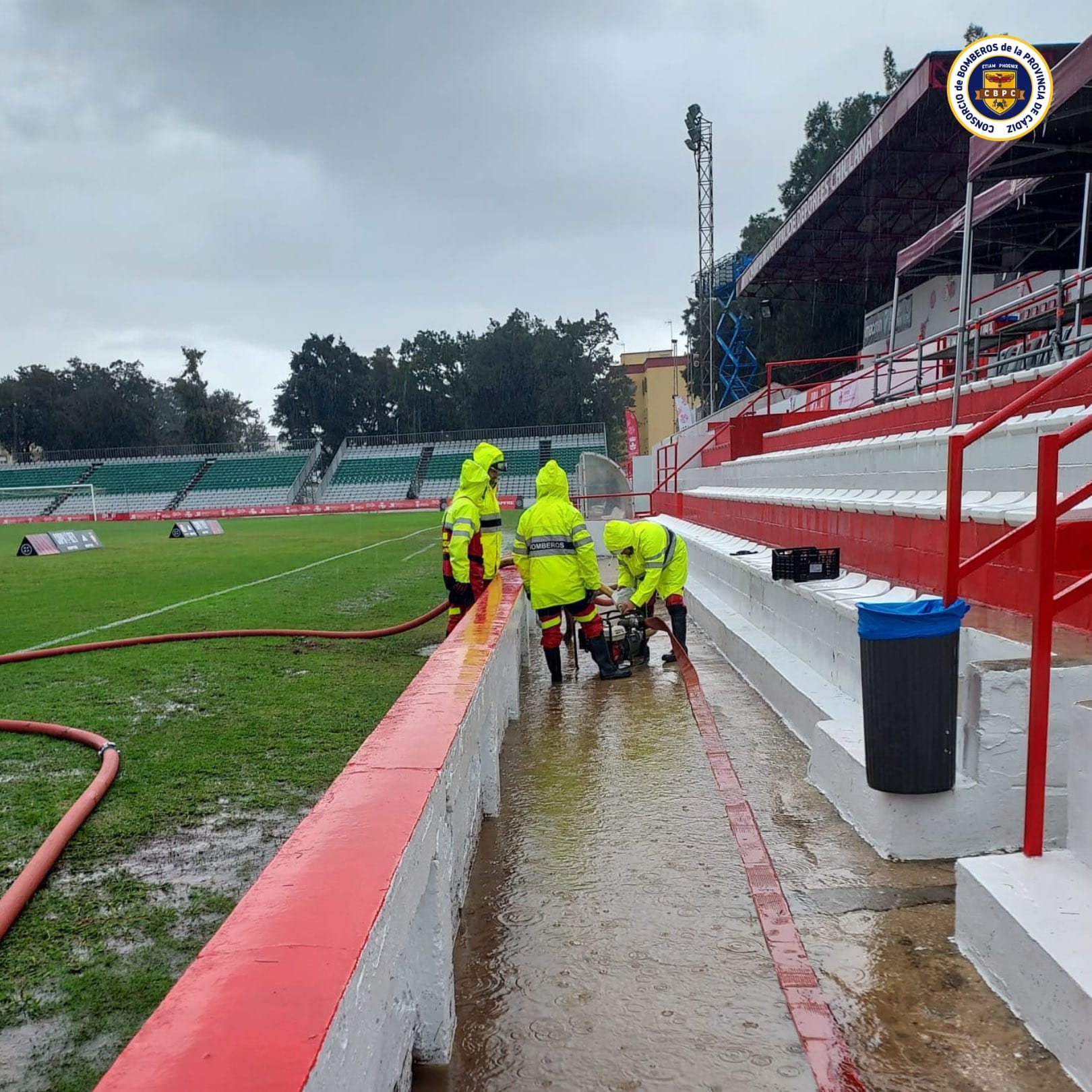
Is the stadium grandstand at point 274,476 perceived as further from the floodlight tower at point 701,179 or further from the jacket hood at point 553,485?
the jacket hood at point 553,485

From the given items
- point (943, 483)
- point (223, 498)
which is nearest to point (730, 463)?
point (943, 483)

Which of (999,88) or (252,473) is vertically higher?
(999,88)

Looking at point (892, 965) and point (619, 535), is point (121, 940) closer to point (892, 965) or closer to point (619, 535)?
point (892, 965)

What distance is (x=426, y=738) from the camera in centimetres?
265

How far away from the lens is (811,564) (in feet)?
18.2

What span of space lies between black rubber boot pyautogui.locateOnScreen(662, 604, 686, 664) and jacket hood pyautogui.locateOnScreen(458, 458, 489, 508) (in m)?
1.95

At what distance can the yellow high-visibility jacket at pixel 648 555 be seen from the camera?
691cm

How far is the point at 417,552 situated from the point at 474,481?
11.8m

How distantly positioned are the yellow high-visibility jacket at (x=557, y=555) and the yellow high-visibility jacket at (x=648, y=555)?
1.55 ft

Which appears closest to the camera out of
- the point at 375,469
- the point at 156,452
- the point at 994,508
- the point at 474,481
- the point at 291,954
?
the point at 291,954

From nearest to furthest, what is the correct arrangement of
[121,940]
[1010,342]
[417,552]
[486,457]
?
[121,940]
[486,457]
[1010,342]
[417,552]

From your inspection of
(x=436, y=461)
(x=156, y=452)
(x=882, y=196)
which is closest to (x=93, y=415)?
(x=156, y=452)

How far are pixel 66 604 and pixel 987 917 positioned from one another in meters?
11.3

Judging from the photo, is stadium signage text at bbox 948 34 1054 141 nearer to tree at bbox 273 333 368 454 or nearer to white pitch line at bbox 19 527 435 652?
white pitch line at bbox 19 527 435 652
